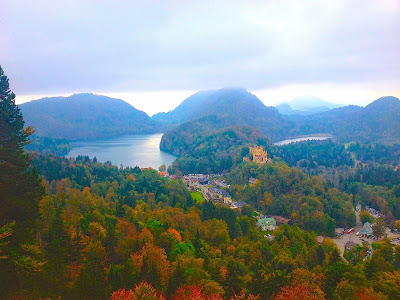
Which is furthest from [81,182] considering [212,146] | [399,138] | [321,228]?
[399,138]

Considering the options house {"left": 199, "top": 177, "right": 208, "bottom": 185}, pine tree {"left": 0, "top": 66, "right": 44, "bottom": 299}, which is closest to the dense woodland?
pine tree {"left": 0, "top": 66, "right": 44, "bottom": 299}

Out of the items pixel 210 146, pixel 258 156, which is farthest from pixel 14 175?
pixel 210 146

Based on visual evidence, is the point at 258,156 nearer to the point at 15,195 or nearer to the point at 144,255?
the point at 144,255

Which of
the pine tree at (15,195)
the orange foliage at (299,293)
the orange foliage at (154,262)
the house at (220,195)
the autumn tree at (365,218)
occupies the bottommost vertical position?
the autumn tree at (365,218)

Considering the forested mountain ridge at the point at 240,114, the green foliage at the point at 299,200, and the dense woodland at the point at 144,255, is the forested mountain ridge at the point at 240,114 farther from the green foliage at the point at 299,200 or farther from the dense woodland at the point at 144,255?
the dense woodland at the point at 144,255

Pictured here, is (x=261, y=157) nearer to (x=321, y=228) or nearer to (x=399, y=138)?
(x=321, y=228)

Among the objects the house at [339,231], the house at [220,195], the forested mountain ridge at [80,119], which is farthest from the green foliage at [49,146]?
the house at [339,231]
